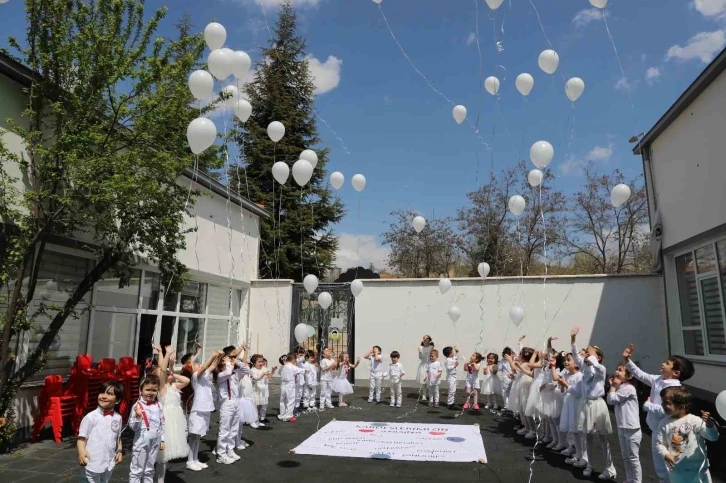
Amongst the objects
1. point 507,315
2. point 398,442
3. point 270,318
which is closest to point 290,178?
point 270,318

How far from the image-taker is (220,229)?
1309 centimetres

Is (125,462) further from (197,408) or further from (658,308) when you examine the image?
(658,308)

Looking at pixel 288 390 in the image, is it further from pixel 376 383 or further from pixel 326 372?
pixel 376 383

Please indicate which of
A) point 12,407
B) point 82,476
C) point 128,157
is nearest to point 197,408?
point 82,476

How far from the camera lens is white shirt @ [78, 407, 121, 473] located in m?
3.78

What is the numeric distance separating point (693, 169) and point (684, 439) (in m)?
7.67

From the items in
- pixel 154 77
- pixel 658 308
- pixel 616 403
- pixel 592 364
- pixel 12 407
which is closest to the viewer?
pixel 616 403

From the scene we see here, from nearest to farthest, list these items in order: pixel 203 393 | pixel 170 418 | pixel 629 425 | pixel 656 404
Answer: pixel 656 404
pixel 629 425
pixel 170 418
pixel 203 393

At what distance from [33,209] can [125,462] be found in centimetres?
380

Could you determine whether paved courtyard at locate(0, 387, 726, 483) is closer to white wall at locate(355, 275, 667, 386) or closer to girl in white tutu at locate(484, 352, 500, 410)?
girl in white tutu at locate(484, 352, 500, 410)

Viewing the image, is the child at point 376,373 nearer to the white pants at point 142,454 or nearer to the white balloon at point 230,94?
the white balloon at point 230,94

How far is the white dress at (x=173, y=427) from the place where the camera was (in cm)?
513

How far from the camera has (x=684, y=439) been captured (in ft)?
12.0

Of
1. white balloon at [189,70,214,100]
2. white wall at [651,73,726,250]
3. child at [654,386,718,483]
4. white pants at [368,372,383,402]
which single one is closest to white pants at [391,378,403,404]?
white pants at [368,372,383,402]
